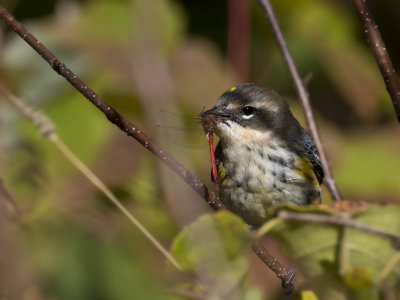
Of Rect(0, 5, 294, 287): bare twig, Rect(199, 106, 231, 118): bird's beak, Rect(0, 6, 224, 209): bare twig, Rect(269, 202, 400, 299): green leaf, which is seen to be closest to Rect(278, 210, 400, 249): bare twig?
Rect(269, 202, 400, 299): green leaf

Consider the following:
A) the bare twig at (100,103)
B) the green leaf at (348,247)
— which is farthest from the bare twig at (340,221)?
the bare twig at (100,103)

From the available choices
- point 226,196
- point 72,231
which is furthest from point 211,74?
point 72,231

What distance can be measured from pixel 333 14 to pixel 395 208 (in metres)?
3.16

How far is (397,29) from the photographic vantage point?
4.77 metres

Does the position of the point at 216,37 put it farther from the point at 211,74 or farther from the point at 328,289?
the point at 328,289

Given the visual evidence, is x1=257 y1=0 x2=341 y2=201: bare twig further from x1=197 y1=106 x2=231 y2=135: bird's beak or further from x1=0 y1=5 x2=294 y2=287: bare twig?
x1=0 y1=5 x2=294 y2=287: bare twig

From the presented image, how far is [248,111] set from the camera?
9.68 feet

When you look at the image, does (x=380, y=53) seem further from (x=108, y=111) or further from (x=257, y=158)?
(x=257, y=158)

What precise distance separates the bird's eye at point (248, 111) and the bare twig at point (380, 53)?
151 centimetres

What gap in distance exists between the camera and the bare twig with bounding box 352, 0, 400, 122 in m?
1.37

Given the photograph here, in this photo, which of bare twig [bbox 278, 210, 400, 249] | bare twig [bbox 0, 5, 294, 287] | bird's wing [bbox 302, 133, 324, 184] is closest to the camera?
bare twig [bbox 278, 210, 400, 249]

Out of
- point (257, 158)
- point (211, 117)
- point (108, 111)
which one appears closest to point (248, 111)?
point (257, 158)

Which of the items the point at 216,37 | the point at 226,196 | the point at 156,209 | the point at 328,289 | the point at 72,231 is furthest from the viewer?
the point at 216,37

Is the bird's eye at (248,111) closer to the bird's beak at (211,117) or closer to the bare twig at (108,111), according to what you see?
the bird's beak at (211,117)
